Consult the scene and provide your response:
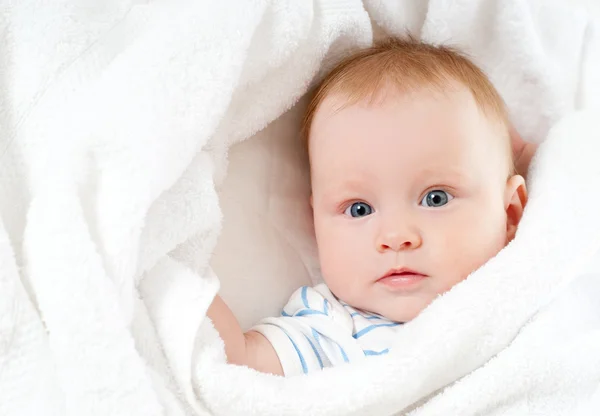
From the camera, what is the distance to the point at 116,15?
1.17 m

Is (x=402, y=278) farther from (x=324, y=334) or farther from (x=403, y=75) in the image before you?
(x=403, y=75)

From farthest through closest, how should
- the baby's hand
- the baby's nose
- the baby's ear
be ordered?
1. the baby's hand
2. the baby's ear
3. the baby's nose

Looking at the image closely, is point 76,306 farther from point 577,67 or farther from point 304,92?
point 577,67

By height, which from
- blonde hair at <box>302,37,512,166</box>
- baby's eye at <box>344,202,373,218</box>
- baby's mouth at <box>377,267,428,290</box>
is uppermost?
blonde hair at <box>302,37,512,166</box>

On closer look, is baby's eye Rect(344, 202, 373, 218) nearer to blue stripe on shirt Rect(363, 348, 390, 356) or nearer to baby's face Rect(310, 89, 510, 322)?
baby's face Rect(310, 89, 510, 322)

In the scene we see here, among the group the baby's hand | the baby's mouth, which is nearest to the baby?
the baby's mouth

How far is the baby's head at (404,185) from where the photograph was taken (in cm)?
116

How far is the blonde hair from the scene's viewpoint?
1.22 metres

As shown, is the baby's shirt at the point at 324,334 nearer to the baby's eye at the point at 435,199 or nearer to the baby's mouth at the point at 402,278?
the baby's mouth at the point at 402,278

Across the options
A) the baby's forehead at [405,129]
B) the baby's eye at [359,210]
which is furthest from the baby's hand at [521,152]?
the baby's eye at [359,210]

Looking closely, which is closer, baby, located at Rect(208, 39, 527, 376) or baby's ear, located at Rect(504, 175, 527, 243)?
baby, located at Rect(208, 39, 527, 376)

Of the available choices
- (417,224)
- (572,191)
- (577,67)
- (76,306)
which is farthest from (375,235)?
(577,67)

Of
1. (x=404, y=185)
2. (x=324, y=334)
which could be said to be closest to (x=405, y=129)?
(x=404, y=185)

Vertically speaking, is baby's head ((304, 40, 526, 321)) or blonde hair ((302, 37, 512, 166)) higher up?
blonde hair ((302, 37, 512, 166))
